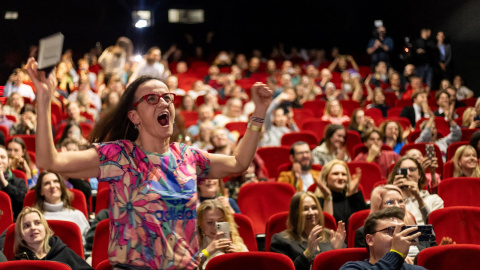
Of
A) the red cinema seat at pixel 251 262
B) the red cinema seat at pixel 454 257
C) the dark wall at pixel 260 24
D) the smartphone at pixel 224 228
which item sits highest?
the dark wall at pixel 260 24

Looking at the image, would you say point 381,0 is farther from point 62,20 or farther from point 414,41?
point 62,20

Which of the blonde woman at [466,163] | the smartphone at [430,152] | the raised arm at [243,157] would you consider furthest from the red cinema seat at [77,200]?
the blonde woman at [466,163]

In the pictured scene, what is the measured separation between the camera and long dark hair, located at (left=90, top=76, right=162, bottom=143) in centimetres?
220

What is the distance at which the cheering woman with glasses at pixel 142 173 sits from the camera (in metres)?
1.97

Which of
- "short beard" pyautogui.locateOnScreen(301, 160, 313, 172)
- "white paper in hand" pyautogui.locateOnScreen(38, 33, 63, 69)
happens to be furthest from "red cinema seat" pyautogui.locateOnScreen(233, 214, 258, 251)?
"white paper in hand" pyautogui.locateOnScreen(38, 33, 63, 69)

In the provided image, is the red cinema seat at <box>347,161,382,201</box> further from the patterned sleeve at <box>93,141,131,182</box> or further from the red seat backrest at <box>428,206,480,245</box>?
→ the patterned sleeve at <box>93,141,131,182</box>

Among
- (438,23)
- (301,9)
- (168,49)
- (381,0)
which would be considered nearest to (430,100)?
(438,23)

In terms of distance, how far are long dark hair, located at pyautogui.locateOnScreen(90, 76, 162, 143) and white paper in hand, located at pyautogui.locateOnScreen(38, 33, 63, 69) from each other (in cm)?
36

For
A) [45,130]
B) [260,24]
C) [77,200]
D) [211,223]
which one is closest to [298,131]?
[77,200]

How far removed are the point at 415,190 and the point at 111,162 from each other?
9.87 ft

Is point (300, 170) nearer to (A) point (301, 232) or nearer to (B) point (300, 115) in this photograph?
(A) point (301, 232)

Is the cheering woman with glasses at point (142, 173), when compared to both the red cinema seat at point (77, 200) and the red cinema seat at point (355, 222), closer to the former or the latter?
the red cinema seat at point (355, 222)

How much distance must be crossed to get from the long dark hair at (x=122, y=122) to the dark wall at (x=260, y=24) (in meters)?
8.30

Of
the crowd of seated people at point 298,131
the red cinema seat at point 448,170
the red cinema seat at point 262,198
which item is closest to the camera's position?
the crowd of seated people at point 298,131
